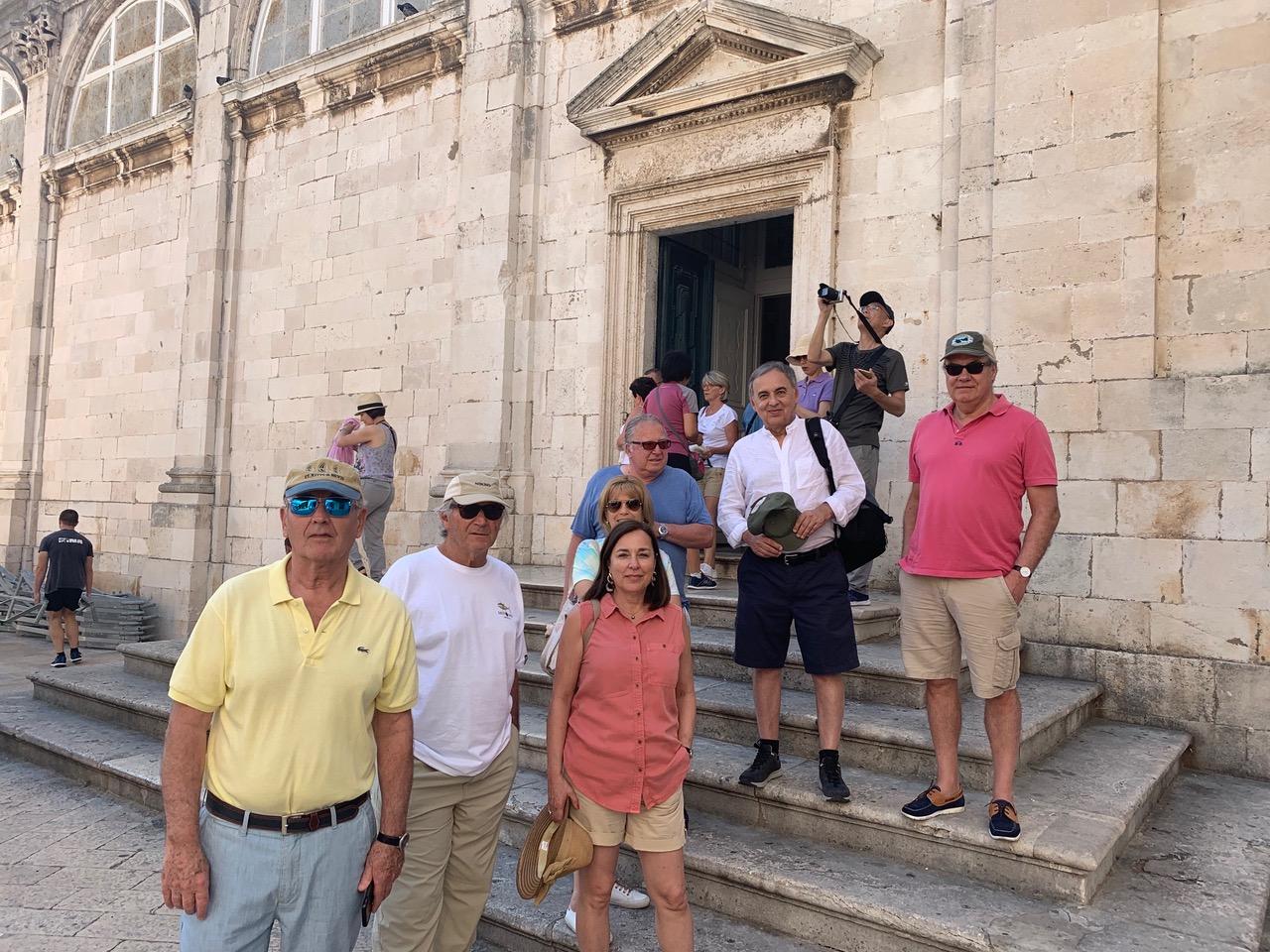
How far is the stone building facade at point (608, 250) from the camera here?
5.17m

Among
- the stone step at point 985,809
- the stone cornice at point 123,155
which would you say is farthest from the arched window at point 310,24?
the stone step at point 985,809

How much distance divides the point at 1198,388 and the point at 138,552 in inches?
485

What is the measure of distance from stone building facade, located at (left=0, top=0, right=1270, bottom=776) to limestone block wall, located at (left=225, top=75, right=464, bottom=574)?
0.15 feet

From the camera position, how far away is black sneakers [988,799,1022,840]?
10.6 feet

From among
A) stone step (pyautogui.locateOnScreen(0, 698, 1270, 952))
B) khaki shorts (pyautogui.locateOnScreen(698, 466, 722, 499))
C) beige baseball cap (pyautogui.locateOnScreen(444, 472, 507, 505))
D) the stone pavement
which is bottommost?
the stone pavement

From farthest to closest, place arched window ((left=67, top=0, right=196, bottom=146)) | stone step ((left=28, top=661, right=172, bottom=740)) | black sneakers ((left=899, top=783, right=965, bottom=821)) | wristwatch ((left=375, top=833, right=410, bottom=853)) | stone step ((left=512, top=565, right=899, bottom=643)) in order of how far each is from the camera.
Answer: arched window ((left=67, top=0, right=196, bottom=146))
stone step ((left=28, top=661, right=172, bottom=740))
stone step ((left=512, top=565, right=899, bottom=643))
black sneakers ((left=899, top=783, right=965, bottom=821))
wristwatch ((left=375, top=833, right=410, bottom=853))

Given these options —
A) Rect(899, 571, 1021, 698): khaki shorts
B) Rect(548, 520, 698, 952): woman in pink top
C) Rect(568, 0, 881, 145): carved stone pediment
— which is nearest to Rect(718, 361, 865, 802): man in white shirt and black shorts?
Rect(899, 571, 1021, 698): khaki shorts

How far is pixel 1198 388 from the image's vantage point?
16.6 ft

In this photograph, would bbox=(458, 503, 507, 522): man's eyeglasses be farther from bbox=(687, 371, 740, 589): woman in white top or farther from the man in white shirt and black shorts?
bbox=(687, 371, 740, 589): woman in white top

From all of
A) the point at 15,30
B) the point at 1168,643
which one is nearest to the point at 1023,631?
the point at 1168,643

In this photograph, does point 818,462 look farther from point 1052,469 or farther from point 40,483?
point 40,483

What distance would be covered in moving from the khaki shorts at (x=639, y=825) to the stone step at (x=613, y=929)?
0.56 metres

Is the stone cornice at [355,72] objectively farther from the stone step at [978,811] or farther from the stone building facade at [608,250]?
the stone step at [978,811]

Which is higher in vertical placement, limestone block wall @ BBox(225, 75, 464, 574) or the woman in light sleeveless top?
limestone block wall @ BBox(225, 75, 464, 574)
